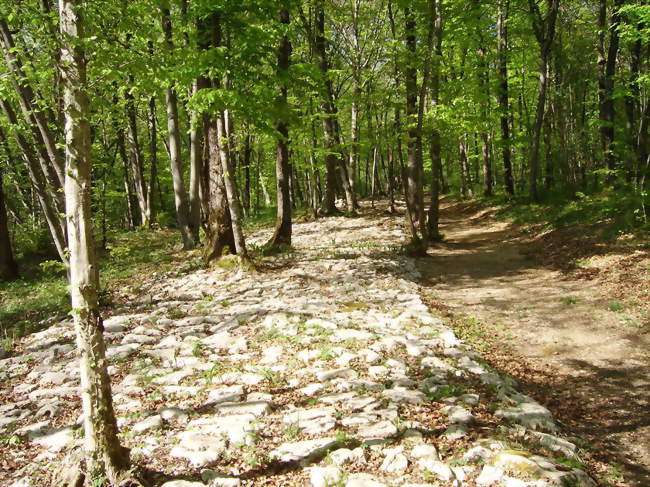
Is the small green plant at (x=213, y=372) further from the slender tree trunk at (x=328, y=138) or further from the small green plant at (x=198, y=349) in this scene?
the slender tree trunk at (x=328, y=138)

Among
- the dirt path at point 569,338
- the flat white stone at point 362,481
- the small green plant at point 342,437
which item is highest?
A: the small green plant at point 342,437

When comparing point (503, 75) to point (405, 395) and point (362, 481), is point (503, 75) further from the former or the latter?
point (362, 481)

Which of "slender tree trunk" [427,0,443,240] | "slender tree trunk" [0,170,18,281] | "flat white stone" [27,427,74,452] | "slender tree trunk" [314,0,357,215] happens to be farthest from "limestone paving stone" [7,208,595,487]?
"slender tree trunk" [314,0,357,215]

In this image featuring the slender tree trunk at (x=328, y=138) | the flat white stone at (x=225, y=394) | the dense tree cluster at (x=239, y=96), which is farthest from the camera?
the slender tree trunk at (x=328, y=138)

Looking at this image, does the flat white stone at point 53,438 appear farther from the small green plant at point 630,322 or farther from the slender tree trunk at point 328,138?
the slender tree trunk at point 328,138

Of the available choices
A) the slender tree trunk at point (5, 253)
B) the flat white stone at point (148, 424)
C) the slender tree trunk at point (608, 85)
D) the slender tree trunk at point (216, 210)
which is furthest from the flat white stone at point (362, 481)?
the slender tree trunk at point (608, 85)

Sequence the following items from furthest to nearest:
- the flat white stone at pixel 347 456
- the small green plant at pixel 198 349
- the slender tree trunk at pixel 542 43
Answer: the slender tree trunk at pixel 542 43 < the small green plant at pixel 198 349 < the flat white stone at pixel 347 456

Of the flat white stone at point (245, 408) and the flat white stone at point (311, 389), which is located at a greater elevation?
the flat white stone at point (245, 408)

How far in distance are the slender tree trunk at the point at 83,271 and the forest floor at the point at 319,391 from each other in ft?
1.86

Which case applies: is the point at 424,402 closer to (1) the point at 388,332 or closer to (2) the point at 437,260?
(1) the point at 388,332

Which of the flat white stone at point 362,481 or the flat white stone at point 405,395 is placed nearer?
the flat white stone at point 362,481

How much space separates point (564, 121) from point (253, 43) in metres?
18.6

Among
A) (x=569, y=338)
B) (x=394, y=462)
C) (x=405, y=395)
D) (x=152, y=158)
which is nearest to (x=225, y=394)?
(x=405, y=395)

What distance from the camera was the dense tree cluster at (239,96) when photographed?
3.65 meters
